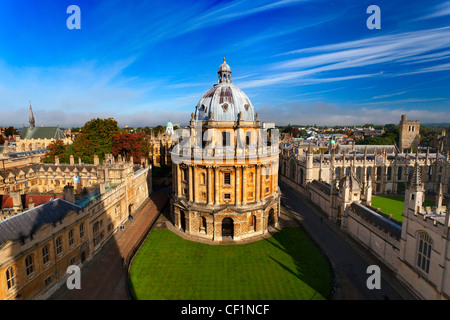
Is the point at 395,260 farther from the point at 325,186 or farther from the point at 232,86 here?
the point at 232,86

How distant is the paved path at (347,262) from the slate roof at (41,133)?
94.5m

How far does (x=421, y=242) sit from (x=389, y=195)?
3896cm

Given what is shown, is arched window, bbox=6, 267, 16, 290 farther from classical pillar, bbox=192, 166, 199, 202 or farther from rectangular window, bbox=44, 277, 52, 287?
classical pillar, bbox=192, 166, 199, 202

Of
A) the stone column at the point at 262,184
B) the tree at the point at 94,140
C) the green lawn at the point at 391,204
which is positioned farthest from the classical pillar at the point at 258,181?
the tree at the point at 94,140

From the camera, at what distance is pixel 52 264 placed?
22547 mm

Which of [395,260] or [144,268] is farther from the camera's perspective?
[144,268]

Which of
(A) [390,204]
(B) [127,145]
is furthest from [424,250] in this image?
(B) [127,145]

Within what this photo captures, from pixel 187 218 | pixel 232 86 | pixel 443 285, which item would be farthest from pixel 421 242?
pixel 232 86

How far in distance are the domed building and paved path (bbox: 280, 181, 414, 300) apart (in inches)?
269

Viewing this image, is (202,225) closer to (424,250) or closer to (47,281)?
(47,281)

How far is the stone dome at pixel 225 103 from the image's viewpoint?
3588cm

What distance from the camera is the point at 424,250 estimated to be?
70.4 feet

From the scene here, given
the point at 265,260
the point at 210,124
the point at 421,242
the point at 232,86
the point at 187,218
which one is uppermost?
the point at 232,86
